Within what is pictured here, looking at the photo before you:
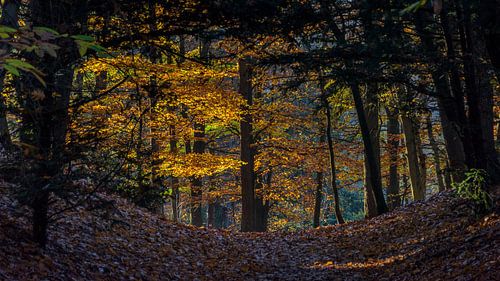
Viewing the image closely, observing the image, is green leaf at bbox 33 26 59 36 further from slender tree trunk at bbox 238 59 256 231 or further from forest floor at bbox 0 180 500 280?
slender tree trunk at bbox 238 59 256 231

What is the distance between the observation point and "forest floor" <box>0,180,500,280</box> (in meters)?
7.12

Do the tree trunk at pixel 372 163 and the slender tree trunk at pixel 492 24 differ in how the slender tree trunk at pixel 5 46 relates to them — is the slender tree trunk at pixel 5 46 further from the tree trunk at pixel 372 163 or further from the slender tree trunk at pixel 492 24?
the tree trunk at pixel 372 163

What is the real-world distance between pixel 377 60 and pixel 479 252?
3.69 m

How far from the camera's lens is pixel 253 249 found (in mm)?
13008

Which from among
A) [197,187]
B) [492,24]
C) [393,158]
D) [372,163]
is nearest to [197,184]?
[197,187]

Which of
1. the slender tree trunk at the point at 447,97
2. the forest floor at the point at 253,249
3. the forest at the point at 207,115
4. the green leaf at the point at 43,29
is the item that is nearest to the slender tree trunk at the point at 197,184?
the forest at the point at 207,115

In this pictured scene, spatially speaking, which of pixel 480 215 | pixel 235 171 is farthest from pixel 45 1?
pixel 235 171

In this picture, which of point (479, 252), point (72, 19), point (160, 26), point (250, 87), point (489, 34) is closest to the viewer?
point (72, 19)

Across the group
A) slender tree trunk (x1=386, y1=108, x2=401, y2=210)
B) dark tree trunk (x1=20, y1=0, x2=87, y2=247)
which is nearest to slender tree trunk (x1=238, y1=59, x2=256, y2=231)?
slender tree trunk (x1=386, y1=108, x2=401, y2=210)

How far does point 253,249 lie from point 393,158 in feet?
44.9

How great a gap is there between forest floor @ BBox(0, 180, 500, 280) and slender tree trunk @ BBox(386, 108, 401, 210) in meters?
6.23

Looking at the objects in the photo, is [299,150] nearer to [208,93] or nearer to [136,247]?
[208,93]

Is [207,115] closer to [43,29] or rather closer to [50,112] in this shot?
[50,112]

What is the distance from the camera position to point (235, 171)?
26.6 meters
